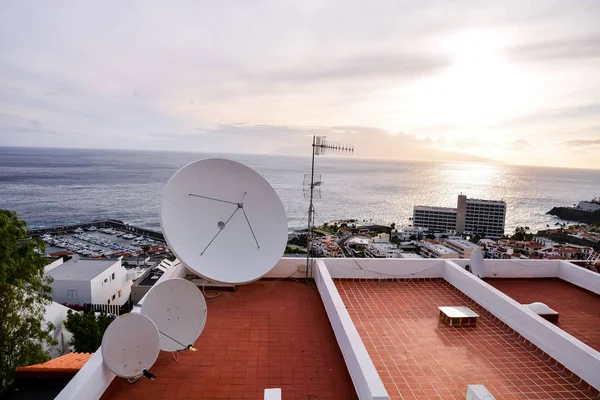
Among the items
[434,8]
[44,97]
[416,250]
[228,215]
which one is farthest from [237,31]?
[44,97]

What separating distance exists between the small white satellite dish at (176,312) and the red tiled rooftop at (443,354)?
231cm

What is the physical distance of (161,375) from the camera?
426 centimetres

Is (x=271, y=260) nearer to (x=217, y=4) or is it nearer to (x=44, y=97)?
(x=217, y=4)

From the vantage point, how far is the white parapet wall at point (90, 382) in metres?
3.36

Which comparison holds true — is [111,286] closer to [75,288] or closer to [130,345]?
[75,288]

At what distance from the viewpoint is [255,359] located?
462cm

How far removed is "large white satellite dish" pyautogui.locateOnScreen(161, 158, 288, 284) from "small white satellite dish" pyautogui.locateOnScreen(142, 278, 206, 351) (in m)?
0.77

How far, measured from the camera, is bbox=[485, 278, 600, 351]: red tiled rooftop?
5680mm

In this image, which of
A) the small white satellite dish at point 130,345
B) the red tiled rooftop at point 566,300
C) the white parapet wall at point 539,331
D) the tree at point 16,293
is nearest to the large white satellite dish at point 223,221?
the small white satellite dish at point 130,345

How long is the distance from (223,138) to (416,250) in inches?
2528

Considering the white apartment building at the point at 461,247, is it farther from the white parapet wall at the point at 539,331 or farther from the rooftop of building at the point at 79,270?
the white parapet wall at the point at 539,331

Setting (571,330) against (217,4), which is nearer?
(571,330)

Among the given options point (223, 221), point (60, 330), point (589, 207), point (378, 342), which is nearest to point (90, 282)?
point (60, 330)

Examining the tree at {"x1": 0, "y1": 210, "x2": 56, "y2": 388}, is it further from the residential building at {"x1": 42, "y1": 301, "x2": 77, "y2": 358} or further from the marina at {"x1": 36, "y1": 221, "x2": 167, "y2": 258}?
the marina at {"x1": 36, "y1": 221, "x2": 167, "y2": 258}
